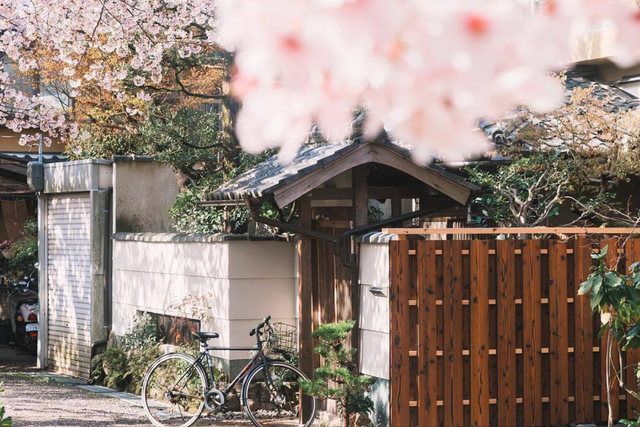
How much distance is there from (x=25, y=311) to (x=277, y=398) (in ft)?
28.6

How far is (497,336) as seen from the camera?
7965 mm

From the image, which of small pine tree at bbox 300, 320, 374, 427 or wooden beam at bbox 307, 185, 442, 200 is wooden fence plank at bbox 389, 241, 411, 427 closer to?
small pine tree at bbox 300, 320, 374, 427

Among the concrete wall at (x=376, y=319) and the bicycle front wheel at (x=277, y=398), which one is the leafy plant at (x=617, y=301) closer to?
the concrete wall at (x=376, y=319)

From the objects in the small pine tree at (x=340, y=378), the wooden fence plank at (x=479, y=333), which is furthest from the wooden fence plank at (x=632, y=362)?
the small pine tree at (x=340, y=378)

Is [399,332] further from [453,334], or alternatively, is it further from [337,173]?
[337,173]

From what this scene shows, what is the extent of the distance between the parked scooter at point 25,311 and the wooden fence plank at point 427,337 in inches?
411

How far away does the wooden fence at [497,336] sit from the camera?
7.81 m

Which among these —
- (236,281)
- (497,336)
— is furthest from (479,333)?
(236,281)

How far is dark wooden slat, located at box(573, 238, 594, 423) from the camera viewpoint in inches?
319

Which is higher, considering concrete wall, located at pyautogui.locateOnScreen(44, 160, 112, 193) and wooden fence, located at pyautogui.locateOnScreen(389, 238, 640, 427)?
concrete wall, located at pyautogui.locateOnScreen(44, 160, 112, 193)

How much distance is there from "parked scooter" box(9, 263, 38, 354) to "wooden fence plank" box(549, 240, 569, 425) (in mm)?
11037

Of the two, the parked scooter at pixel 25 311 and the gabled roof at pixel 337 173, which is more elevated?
the gabled roof at pixel 337 173

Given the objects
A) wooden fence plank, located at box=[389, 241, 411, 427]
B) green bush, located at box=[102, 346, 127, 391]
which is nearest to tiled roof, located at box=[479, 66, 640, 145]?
wooden fence plank, located at box=[389, 241, 411, 427]

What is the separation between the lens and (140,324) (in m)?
12.5
